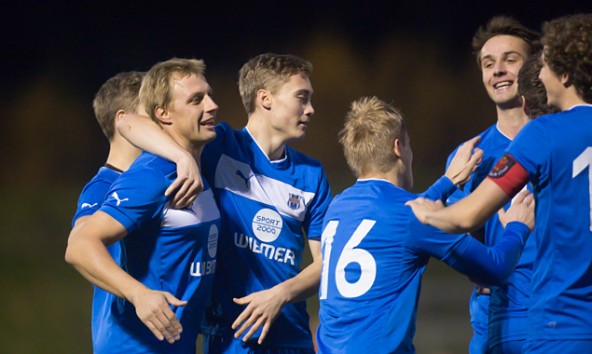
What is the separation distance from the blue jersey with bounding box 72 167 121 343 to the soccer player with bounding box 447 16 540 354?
130cm

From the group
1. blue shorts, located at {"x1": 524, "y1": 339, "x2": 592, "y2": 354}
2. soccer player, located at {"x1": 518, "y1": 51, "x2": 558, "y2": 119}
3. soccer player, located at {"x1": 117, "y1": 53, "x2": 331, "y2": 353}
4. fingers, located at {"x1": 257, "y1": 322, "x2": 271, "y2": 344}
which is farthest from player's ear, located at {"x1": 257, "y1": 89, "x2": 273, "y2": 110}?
blue shorts, located at {"x1": 524, "y1": 339, "x2": 592, "y2": 354}

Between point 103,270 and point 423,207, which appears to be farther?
point 103,270

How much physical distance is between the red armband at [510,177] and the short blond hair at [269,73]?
4.41ft

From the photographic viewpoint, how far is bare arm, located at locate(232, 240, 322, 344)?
275cm

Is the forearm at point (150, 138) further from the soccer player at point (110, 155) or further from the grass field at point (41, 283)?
the grass field at point (41, 283)

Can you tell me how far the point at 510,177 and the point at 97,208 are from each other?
1.61 meters

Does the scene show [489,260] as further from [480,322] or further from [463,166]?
[480,322]

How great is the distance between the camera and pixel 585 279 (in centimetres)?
200

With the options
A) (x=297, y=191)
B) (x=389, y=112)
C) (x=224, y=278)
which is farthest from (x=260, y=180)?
(x=389, y=112)

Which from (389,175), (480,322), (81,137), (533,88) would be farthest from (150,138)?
(81,137)

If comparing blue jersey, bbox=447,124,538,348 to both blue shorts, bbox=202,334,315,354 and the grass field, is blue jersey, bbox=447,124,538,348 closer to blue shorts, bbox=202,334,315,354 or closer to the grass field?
blue shorts, bbox=202,334,315,354

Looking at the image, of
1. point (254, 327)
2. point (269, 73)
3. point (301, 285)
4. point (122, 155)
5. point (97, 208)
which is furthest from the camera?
point (122, 155)

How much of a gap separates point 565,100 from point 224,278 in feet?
4.56

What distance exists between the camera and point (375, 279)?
2400 millimetres
